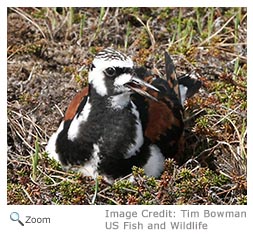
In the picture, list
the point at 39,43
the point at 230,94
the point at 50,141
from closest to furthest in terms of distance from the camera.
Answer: the point at 50,141 → the point at 230,94 → the point at 39,43

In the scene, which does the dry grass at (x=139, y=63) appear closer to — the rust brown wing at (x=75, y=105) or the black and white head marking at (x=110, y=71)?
the rust brown wing at (x=75, y=105)

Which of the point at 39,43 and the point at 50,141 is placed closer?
the point at 50,141

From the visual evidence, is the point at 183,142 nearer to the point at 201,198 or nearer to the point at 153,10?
the point at 201,198

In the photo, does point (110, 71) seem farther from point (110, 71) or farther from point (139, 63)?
point (139, 63)

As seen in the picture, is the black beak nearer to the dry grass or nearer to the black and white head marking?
the black and white head marking

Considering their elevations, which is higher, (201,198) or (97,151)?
(97,151)

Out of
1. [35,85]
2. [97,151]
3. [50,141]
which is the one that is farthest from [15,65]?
→ [97,151]

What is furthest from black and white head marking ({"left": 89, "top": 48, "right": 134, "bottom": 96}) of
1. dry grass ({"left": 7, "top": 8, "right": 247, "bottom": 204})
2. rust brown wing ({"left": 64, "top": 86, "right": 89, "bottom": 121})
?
dry grass ({"left": 7, "top": 8, "right": 247, "bottom": 204})
